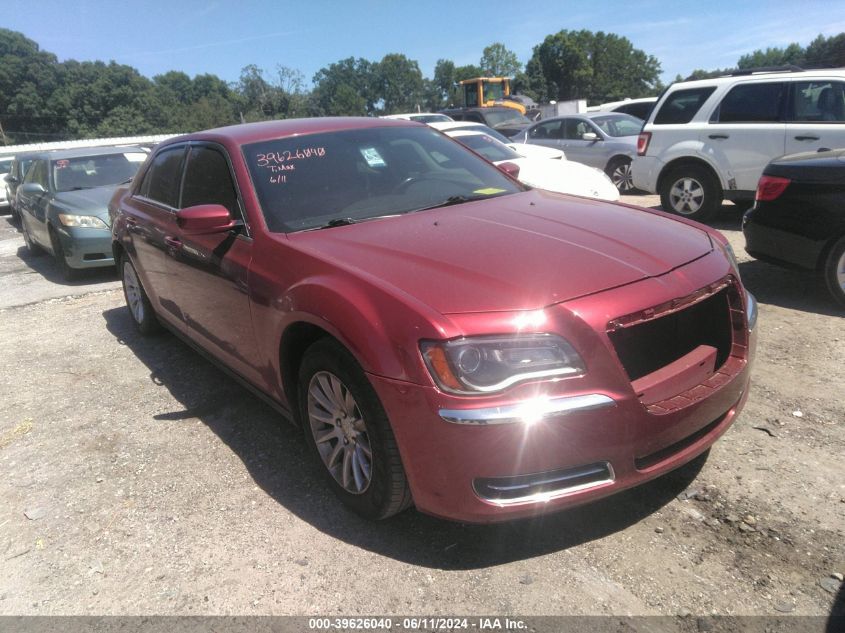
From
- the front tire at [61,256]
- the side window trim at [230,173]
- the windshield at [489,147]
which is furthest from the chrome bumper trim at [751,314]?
the front tire at [61,256]

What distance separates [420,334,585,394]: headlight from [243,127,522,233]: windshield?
4.22 ft

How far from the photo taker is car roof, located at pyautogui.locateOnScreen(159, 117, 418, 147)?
12.2 feet

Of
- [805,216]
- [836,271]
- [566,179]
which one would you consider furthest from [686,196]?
[836,271]

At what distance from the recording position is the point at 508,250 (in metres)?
2.72

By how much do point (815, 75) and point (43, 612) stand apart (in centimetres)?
911

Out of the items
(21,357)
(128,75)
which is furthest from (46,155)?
(128,75)

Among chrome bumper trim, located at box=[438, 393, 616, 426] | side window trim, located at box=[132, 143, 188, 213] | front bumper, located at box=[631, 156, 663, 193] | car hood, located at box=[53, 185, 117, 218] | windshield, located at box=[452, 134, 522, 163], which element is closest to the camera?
chrome bumper trim, located at box=[438, 393, 616, 426]

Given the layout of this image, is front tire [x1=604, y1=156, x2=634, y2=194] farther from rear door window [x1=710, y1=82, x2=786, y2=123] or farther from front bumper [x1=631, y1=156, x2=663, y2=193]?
rear door window [x1=710, y1=82, x2=786, y2=123]

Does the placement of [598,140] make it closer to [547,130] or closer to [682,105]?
[547,130]

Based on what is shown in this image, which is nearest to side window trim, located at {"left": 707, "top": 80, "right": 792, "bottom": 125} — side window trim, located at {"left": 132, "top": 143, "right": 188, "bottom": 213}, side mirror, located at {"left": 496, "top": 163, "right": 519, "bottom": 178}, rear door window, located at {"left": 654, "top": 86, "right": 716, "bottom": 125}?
rear door window, located at {"left": 654, "top": 86, "right": 716, "bottom": 125}

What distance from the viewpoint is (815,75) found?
25.5ft

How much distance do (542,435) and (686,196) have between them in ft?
24.5

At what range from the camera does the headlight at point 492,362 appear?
222 centimetres

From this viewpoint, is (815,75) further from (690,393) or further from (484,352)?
(484,352)
